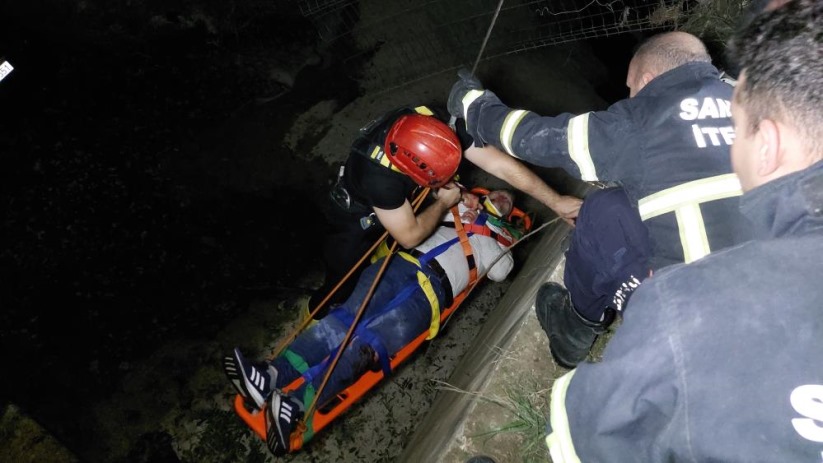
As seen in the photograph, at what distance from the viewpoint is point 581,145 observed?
181 cm

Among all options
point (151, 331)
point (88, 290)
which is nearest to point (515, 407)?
point (151, 331)

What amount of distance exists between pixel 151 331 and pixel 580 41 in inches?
191

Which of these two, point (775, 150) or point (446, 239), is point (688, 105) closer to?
point (775, 150)

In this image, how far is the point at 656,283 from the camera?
1023 mm

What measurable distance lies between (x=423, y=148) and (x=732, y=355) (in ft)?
6.04

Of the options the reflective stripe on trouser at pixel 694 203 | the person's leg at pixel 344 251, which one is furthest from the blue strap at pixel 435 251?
the reflective stripe on trouser at pixel 694 203

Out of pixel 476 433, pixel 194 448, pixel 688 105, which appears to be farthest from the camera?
pixel 194 448

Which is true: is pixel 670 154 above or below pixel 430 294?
above

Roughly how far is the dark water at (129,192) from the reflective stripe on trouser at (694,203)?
10.2 ft

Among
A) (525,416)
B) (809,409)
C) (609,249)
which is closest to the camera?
(809,409)

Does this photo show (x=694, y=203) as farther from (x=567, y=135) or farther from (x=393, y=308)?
(x=393, y=308)

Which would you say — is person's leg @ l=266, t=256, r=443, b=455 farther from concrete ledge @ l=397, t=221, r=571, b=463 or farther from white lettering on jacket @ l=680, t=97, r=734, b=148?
white lettering on jacket @ l=680, t=97, r=734, b=148

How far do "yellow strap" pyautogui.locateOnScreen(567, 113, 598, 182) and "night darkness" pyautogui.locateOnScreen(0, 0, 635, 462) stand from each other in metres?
2.78

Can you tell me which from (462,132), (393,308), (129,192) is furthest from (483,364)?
(129,192)
